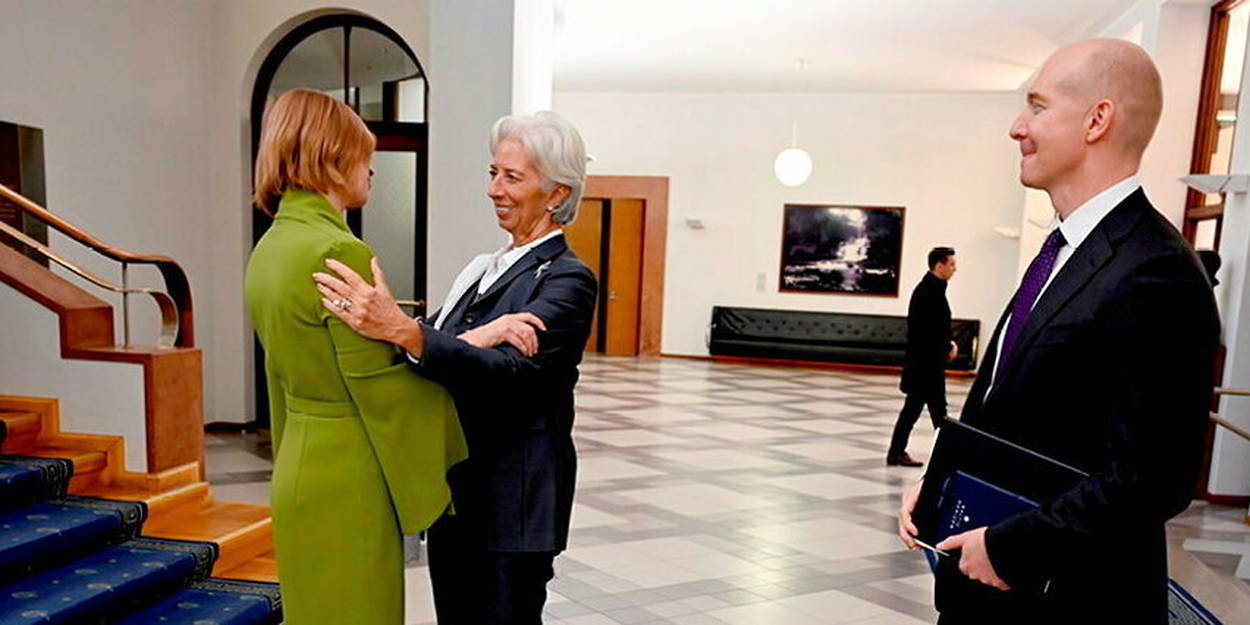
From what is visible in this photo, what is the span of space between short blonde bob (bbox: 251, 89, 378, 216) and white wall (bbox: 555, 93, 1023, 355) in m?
11.3

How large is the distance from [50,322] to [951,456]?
13.1 ft

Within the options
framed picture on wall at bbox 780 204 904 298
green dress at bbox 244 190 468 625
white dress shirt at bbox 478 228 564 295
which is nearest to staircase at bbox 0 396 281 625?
green dress at bbox 244 190 468 625

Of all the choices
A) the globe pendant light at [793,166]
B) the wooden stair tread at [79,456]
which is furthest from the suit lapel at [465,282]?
the globe pendant light at [793,166]

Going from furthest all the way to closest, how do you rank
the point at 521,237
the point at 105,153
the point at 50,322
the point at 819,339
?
the point at 819,339, the point at 105,153, the point at 50,322, the point at 521,237

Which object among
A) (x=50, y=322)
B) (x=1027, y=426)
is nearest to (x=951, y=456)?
(x=1027, y=426)

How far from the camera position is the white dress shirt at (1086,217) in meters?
1.25

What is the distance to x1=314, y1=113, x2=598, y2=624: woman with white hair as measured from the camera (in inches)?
64.7

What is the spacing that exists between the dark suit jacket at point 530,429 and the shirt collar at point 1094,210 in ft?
2.94

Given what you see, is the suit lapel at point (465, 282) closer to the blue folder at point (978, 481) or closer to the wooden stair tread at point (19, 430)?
the blue folder at point (978, 481)

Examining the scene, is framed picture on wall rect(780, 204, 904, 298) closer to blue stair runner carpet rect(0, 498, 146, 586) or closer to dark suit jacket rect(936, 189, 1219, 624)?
blue stair runner carpet rect(0, 498, 146, 586)

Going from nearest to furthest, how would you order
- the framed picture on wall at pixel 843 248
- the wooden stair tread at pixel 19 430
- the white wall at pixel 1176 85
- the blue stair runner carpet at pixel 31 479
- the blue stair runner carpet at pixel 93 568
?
the blue stair runner carpet at pixel 93 568 < the blue stair runner carpet at pixel 31 479 < the wooden stair tread at pixel 19 430 < the white wall at pixel 1176 85 < the framed picture on wall at pixel 843 248

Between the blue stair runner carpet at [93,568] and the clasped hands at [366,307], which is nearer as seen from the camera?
the clasped hands at [366,307]

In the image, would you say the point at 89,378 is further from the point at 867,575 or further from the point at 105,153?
the point at 867,575

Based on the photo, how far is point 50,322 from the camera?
375 centimetres
